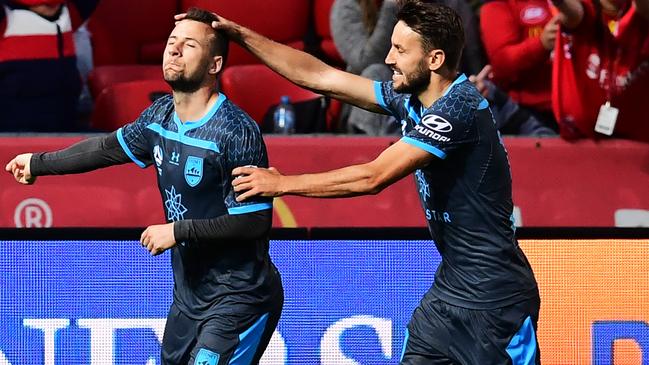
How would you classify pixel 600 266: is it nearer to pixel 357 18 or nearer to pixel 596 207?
pixel 596 207

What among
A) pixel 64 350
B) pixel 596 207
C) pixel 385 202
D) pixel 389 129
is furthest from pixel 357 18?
pixel 64 350

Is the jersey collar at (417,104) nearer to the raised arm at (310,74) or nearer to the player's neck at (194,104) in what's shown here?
the raised arm at (310,74)

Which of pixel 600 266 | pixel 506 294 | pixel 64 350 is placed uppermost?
pixel 506 294

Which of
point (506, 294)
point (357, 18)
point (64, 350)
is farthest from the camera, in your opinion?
point (357, 18)

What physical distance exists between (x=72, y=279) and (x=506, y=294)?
2172mm

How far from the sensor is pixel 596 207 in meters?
7.91

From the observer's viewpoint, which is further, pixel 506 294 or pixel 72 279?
pixel 72 279

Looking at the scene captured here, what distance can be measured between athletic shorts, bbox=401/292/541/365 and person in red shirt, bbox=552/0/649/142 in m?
2.71

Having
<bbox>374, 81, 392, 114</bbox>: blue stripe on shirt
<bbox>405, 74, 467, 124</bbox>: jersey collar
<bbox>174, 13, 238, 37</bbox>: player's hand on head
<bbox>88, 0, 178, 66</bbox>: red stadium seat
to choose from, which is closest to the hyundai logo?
<bbox>405, 74, 467, 124</bbox>: jersey collar

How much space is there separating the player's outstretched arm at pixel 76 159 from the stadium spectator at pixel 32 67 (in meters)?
2.46

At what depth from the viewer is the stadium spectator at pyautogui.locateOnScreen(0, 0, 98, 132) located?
825cm

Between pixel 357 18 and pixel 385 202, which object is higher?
pixel 357 18

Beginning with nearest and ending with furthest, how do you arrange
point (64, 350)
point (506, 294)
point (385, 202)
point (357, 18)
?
1. point (506, 294)
2. point (64, 350)
3. point (385, 202)
4. point (357, 18)

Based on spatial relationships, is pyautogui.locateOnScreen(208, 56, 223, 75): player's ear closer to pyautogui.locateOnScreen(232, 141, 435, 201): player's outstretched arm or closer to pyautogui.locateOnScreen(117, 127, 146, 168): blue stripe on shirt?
pyautogui.locateOnScreen(117, 127, 146, 168): blue stripe on shirt
